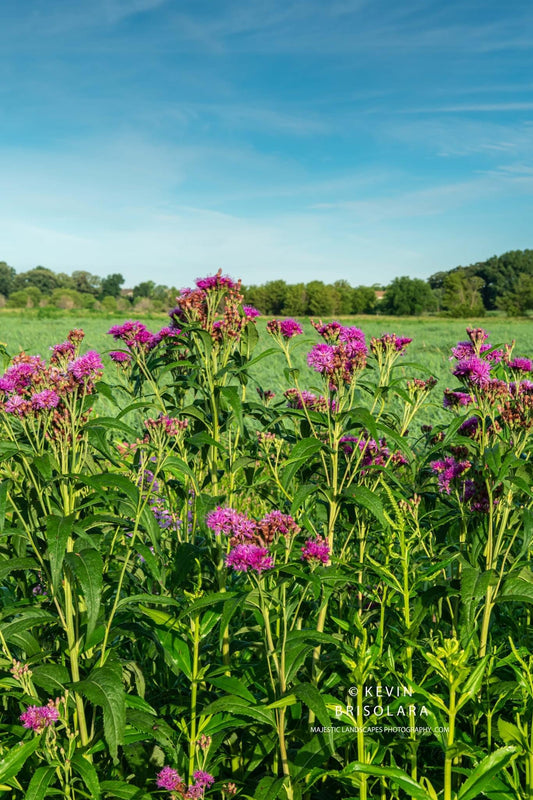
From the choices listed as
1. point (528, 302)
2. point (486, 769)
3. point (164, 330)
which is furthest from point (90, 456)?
point (528, 302)

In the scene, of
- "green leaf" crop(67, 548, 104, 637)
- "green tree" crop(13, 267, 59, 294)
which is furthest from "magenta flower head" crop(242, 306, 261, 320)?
"green tree" crop(13, 267, 59, 294)

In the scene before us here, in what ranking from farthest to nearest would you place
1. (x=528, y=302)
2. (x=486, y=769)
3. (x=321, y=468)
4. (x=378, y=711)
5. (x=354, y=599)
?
(x=528, y=302)
(x=354, y=599)
(x=321, y=468)
(x=378, y=711)
(x=486, y=769)

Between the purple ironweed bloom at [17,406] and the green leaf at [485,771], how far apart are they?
166 cm

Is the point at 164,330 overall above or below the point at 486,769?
above

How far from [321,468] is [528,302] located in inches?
3355

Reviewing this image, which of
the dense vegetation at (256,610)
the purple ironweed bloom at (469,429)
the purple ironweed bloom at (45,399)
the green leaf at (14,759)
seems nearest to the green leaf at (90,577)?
the dense vegetation at (256,610)

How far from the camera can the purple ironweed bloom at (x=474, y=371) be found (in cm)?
233

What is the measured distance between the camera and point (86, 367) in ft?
7.06

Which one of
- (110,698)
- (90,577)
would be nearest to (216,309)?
(90,577)

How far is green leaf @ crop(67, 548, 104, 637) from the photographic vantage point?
5.59ft

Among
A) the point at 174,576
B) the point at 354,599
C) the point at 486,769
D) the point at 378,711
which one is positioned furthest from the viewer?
the point at 354,599

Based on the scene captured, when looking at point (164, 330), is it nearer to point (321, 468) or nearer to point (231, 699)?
point (321, 468)

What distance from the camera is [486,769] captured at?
1.29m

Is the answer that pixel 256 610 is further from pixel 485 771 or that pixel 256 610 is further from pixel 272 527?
pixel 485 771
